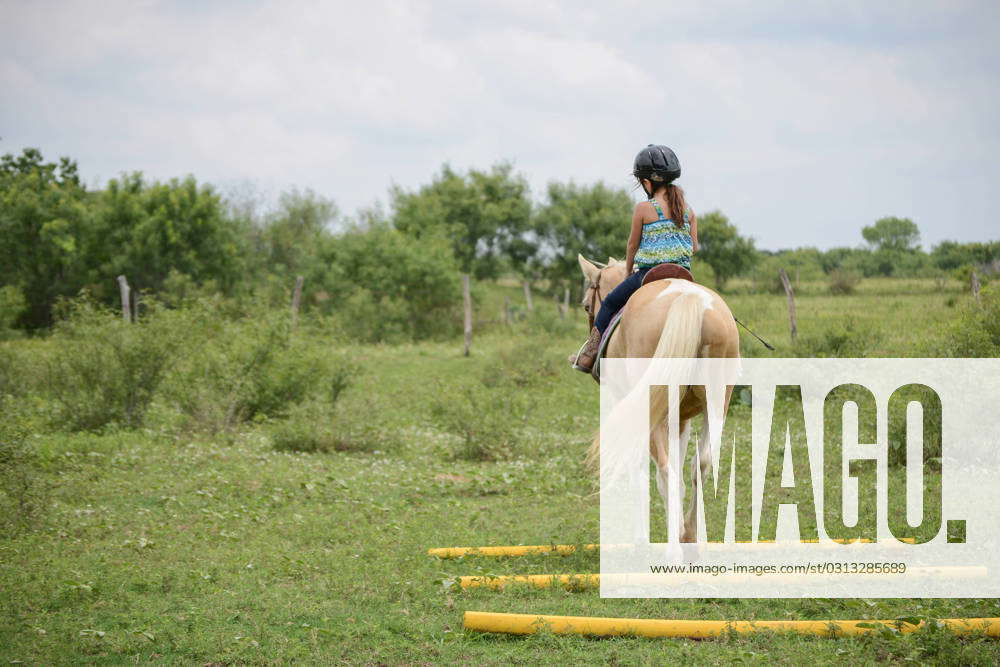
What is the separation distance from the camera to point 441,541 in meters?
7.43

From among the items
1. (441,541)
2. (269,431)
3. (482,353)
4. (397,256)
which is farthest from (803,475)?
(397,256)

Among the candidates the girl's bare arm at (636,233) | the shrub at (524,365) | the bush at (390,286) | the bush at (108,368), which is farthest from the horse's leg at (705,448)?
the bush at (390,286)

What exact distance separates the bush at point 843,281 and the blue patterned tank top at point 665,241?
54.0ft

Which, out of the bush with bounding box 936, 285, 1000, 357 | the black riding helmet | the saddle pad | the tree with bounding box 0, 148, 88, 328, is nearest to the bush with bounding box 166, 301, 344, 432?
the saddle pad

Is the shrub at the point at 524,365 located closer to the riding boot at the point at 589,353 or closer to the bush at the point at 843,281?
the bush at the point at 843,281

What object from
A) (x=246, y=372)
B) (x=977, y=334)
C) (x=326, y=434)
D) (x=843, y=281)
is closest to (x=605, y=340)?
(x=977, y=334)

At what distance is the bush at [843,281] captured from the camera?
21.2 metres

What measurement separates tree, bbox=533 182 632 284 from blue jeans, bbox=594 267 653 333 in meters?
40.3

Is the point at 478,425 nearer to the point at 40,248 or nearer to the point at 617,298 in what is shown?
the point at 617,298

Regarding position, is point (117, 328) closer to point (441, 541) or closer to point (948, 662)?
point (441, 541)

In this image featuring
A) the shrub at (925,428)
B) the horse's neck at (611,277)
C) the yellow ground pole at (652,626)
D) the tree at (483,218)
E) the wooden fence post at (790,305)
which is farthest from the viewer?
the tree at (483,218)

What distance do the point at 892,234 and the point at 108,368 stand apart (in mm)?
24950

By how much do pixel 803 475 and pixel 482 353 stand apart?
1673 cm

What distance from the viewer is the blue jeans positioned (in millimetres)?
6336
